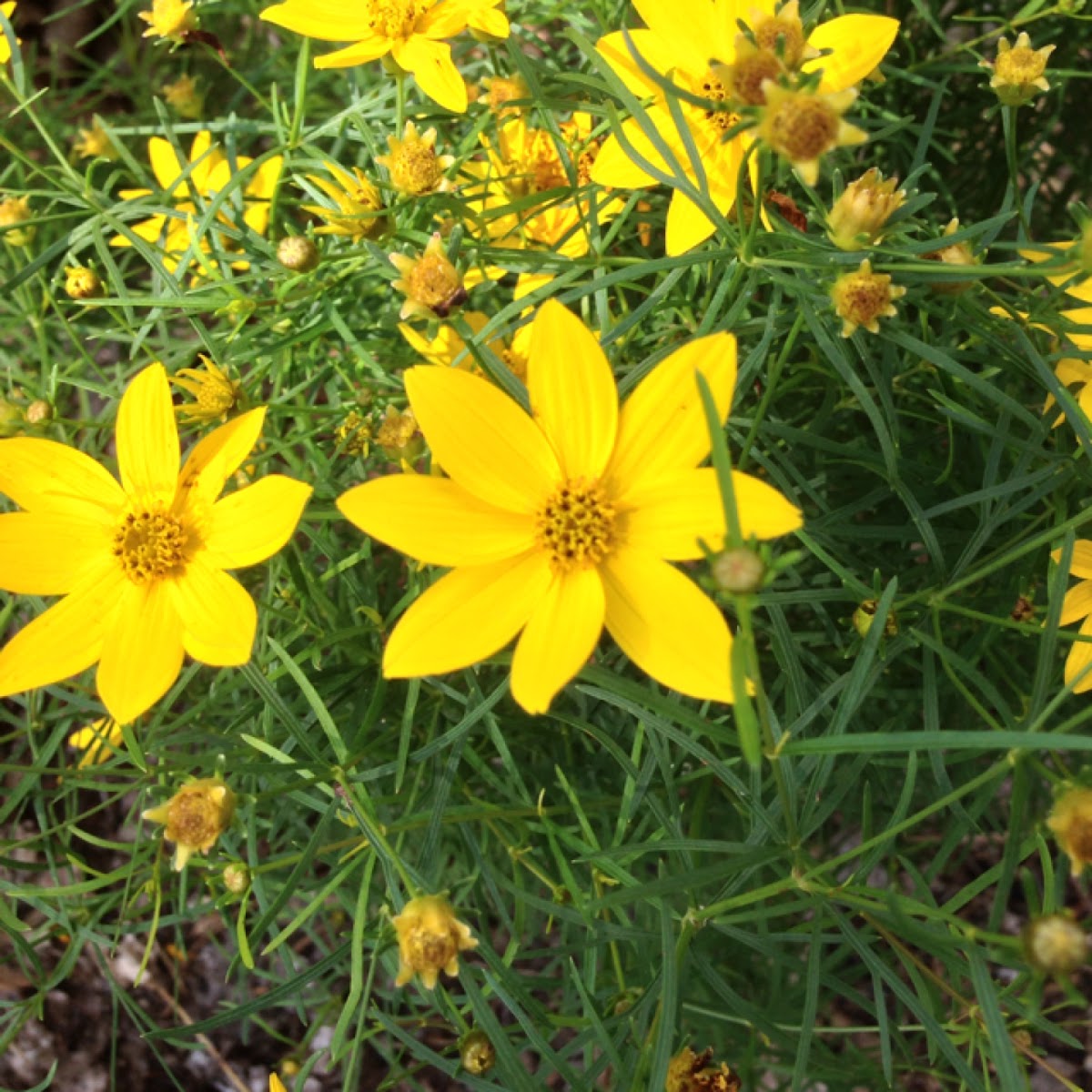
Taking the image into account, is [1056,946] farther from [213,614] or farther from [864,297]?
[213,614]

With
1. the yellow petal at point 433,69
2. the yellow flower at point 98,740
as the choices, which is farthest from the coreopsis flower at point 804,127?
the yellow flower at point 98,740

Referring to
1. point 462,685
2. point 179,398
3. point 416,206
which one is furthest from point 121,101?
point 462,685

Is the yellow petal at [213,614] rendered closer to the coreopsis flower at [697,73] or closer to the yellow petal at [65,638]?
the yellow petal at [65,638]

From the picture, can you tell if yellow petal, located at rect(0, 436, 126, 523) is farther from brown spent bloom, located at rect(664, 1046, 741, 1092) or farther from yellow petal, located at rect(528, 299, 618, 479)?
brown spent bloom, located at rect(664, 1046, 741, 1092)

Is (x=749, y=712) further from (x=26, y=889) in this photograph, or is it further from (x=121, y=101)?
(x=121, y=101)

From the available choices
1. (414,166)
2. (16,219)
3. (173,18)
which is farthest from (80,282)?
(414,166)

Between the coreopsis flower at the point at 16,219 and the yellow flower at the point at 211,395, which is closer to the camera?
the yellow flower at the point at 211,395

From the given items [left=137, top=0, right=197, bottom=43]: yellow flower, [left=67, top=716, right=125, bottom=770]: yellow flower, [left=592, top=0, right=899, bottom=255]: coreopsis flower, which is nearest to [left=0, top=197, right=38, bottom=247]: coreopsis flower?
[left=137, top=0, right=197, bottom=43]: yellow flower
